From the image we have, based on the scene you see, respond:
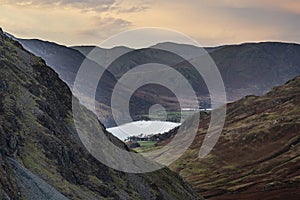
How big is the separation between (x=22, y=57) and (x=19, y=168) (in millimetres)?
40218

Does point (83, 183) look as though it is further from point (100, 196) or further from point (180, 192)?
point (180, 192)

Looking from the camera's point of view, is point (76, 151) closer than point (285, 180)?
Yes

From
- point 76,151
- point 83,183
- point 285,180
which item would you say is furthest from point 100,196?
point 285,180

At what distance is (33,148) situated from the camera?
3150 inches

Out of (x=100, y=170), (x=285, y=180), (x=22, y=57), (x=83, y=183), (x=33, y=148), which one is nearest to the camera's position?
(x=33, y=148)

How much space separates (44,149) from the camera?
82000 millimetres

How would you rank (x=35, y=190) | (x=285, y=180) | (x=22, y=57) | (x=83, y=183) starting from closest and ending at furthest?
(x=35, y=190), (x=83, y=183), (x=22, y=57), (x=285, y=180)

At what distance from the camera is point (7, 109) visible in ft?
265

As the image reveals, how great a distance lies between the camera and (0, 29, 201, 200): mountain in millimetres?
69812

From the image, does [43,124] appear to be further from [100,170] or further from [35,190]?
[35,190]

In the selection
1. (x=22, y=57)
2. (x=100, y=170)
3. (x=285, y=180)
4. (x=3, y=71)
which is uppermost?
(x=285, y=180)

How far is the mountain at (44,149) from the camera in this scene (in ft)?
229

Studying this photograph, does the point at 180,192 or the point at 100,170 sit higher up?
the point at 180,192

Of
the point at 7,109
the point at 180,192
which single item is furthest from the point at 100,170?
the point at 180,192
